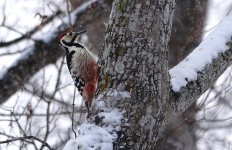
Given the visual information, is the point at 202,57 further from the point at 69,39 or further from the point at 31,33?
the point at 31,33

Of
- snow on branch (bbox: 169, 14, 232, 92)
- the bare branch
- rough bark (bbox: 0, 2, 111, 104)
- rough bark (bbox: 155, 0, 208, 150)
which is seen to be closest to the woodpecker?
snow on branch (bbox: 169, 14, 232, 92)

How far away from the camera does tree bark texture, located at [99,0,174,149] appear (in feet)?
9.84

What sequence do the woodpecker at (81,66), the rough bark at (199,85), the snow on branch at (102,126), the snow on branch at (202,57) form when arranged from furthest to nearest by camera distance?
the woodpecker at (81,66) < the snow on branch at (202,57) < the rough bark at (199,85) < the snow on branch at (102,126)

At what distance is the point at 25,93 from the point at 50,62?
116 cm

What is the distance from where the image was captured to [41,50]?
702 centimetres

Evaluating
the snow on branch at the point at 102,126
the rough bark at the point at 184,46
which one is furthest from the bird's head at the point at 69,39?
the snow on branch at the point at 102,126

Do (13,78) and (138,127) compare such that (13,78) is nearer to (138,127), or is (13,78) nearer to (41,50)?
(41,50)

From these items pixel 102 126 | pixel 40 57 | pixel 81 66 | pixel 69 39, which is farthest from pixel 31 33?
pixel 102 126

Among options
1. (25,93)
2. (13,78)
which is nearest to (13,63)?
(13,78)

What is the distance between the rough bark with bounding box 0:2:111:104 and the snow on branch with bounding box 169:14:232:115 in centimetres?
264

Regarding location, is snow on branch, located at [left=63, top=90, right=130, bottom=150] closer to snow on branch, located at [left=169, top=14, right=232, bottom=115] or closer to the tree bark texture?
the tree bark texture

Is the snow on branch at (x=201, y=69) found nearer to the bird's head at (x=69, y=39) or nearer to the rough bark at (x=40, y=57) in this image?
the bird's head at (x=69, y=39)

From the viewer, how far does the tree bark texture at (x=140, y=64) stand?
300 centimetres

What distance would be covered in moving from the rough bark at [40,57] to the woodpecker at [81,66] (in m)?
1.29
